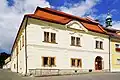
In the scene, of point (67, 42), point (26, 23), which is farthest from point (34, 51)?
point (67, 42)

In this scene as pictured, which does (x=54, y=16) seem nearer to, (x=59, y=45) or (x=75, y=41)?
(x=75, y=41)

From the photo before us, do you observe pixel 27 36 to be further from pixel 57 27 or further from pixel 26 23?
pixel 57 27

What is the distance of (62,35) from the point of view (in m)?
27.7

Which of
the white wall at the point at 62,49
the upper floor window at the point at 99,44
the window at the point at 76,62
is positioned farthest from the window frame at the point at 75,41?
the upper floor window at the point at 99,44

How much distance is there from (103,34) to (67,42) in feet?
25.0

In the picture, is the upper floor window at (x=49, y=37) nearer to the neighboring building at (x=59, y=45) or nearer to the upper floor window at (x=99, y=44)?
the neighboring building at (x=59, y=45)

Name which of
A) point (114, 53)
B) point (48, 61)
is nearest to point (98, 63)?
point (114, 53)

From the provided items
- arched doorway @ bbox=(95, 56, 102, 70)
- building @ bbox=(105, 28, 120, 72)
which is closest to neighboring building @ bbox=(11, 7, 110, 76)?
arched doorway @ bbox=(95, 56, 102, 70)

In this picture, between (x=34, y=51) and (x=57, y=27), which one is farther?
(x=57, y=27)

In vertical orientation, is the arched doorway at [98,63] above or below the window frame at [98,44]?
below

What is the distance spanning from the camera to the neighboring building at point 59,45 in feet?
81.6

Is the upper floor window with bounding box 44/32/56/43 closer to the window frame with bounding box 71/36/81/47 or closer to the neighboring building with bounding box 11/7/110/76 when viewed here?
the neighboring building with bounding box 11/7/110/76

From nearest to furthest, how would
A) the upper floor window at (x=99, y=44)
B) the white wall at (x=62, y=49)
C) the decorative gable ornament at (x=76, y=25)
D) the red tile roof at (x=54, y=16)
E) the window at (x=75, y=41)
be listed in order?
the white wall at (x=62, y=49) < the red tile roof at (x=54, y=16) < the decorative gable ornament at (x=76, y=25) < the window at (x=75, y=41) < the upper floor window at (x=99, y=44)

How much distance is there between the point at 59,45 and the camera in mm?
27266
